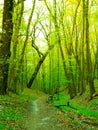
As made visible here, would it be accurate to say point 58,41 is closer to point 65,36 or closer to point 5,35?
point 65,36

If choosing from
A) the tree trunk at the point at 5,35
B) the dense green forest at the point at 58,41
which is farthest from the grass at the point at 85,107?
the tree trunk at the point at 5,35

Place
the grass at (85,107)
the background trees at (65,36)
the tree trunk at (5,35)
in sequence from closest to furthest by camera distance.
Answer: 1. the grass at (85,107)
2. the tree trunk at (5,35)
3. the background trees at (65,36)

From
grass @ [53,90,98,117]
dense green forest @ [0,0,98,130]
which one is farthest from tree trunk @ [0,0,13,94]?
grass @ [53,90,98,117]

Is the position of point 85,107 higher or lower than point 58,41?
lower

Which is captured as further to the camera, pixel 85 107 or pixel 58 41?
pixel 58 41

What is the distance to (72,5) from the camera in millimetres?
36125

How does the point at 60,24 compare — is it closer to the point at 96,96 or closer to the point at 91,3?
the point at 91,3

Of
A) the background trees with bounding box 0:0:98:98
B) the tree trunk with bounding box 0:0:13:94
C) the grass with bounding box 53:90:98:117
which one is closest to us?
the grass with bounding box 53:90:98:117

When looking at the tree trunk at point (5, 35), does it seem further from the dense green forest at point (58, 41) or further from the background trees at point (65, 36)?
the background trees at point (65, 36)

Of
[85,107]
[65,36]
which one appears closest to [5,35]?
[85,107]

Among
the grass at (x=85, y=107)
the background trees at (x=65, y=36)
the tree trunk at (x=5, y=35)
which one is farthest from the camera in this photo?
the background trees at (x=65, y=36)

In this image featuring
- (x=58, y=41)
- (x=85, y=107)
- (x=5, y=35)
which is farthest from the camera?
(x=58, y=41)

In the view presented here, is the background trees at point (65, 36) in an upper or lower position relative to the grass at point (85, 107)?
upper

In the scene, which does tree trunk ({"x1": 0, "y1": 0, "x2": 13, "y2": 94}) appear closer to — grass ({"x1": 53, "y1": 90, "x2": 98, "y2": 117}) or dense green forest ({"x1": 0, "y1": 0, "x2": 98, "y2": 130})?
dense green forest ({"x1": 0, "y1": 0, "x2": 98, "y2": 130})
